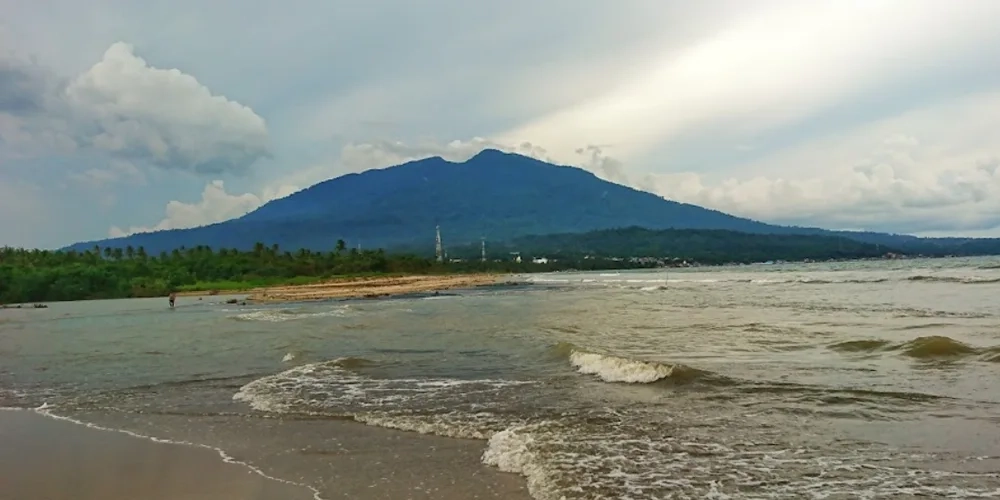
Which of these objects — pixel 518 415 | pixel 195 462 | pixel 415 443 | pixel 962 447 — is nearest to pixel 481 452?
pixel 415 443

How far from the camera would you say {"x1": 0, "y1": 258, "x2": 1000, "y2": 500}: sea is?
7543 millimetres

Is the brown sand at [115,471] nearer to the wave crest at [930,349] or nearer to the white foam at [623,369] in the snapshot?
the white foam at [623,369]

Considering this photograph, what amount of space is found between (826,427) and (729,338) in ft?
38.7

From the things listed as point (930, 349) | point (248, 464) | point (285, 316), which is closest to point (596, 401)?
point (248, 464)

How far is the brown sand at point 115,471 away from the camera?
7.35 meters

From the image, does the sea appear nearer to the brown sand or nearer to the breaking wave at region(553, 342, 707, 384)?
the breaking wave at region(553, 342, 707, 384)

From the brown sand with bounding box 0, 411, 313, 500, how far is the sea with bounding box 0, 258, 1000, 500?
1.33 ft

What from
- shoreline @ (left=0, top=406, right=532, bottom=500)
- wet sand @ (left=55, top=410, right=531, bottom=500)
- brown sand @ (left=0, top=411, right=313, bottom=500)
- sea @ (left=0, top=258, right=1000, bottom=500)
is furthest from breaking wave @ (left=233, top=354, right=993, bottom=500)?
brown sand @ (left=0, top=411, right=313, bottom=500)

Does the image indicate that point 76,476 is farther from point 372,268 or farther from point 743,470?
point 372,268

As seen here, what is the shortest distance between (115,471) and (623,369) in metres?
9.66

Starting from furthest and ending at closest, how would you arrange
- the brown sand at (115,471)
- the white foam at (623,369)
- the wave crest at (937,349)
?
the wave crest at (937,349) → the white foam at (623,369) → the brown sand at (115,471)

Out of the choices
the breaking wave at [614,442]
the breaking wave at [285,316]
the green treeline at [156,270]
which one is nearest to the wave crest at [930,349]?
the breaking wave at [614,442]

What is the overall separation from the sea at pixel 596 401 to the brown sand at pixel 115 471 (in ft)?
1.33

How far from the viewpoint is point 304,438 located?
9.85 m
